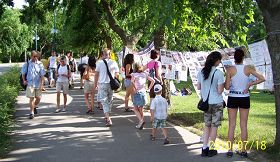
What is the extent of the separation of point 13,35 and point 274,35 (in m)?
59.6

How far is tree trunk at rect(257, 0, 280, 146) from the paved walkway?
4.65ft

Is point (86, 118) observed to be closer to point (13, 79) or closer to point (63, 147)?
point (63, 147)

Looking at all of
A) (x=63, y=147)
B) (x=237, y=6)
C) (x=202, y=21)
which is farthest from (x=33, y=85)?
(x=237, y=6)

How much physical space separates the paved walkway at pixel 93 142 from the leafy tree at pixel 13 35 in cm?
5094

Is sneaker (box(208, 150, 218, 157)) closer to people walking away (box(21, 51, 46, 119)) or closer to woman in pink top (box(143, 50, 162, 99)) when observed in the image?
woman in pink top (box(143, 50, 162, 99))

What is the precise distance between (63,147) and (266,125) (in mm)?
4978

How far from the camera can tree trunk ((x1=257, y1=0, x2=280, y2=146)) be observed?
767cm

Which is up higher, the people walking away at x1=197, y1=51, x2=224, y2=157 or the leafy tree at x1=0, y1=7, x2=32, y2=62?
the leafy tree at x1=0, y1=7, x2=32, y2=62

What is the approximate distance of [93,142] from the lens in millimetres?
9148

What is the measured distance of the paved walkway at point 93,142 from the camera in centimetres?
781

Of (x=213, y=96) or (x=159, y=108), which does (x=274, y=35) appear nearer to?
(x=213, y=96)

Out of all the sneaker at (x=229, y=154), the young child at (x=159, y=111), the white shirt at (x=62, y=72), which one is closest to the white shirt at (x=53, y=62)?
the white shirt at (x=62, y=72)

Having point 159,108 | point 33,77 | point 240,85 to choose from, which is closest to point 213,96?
point 240,85

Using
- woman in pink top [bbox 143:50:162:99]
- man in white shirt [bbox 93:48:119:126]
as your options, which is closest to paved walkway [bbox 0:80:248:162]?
man in white shirt [bbox 93:48:119:126]
